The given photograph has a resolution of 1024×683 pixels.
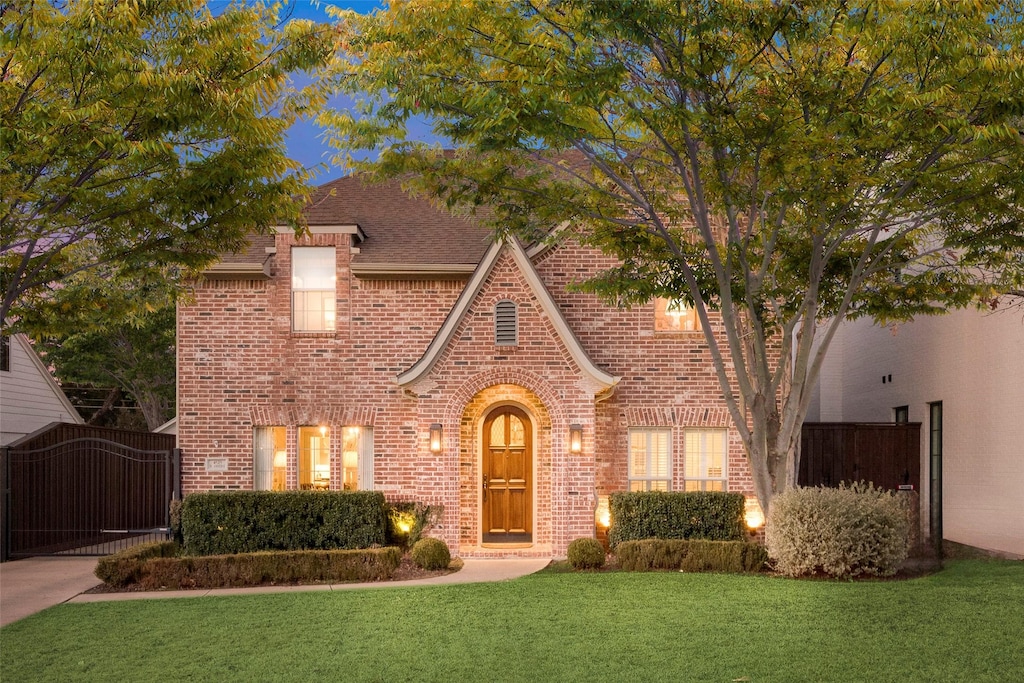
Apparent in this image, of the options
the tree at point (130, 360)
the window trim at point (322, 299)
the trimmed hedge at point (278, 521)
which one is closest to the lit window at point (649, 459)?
the trimmed hedge at point (278, 521)

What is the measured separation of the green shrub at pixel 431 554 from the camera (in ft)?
47.9

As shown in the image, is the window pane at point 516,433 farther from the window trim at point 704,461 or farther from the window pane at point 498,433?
the window trim at point 704,461

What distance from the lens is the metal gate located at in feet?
58.0

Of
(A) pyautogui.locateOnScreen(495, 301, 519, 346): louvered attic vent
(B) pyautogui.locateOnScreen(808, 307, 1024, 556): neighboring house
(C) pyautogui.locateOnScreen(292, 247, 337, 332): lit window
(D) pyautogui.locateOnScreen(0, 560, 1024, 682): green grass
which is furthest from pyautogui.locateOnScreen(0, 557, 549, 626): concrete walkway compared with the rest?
(B) pyautogui.locateOnScreen(808, 307, 1024, 556): neighboring house

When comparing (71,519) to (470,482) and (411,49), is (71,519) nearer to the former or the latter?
(470,482)

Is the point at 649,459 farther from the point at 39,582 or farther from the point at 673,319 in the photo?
the point at 39,582

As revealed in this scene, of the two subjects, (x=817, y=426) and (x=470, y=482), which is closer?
(x=470, y=482)

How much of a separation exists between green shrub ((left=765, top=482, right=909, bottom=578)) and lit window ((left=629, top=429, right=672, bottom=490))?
161 inches

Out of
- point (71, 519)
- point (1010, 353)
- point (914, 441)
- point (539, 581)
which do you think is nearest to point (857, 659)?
point (539, 581)

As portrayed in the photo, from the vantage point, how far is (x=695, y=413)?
17.6 meters

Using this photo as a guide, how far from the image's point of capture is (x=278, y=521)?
15.9 m

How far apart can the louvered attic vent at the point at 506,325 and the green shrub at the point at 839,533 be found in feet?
17.9

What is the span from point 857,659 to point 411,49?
8419 millimetres

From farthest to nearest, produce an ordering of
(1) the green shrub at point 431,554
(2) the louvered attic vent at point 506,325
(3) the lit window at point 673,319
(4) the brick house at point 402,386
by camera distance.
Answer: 1. (3) the lit window at point 673,319
2. (4) the brick house at point 402,386
3. (2) the louvered attic vent at point 506,325
4. (1) the green shrub at point 431,554
